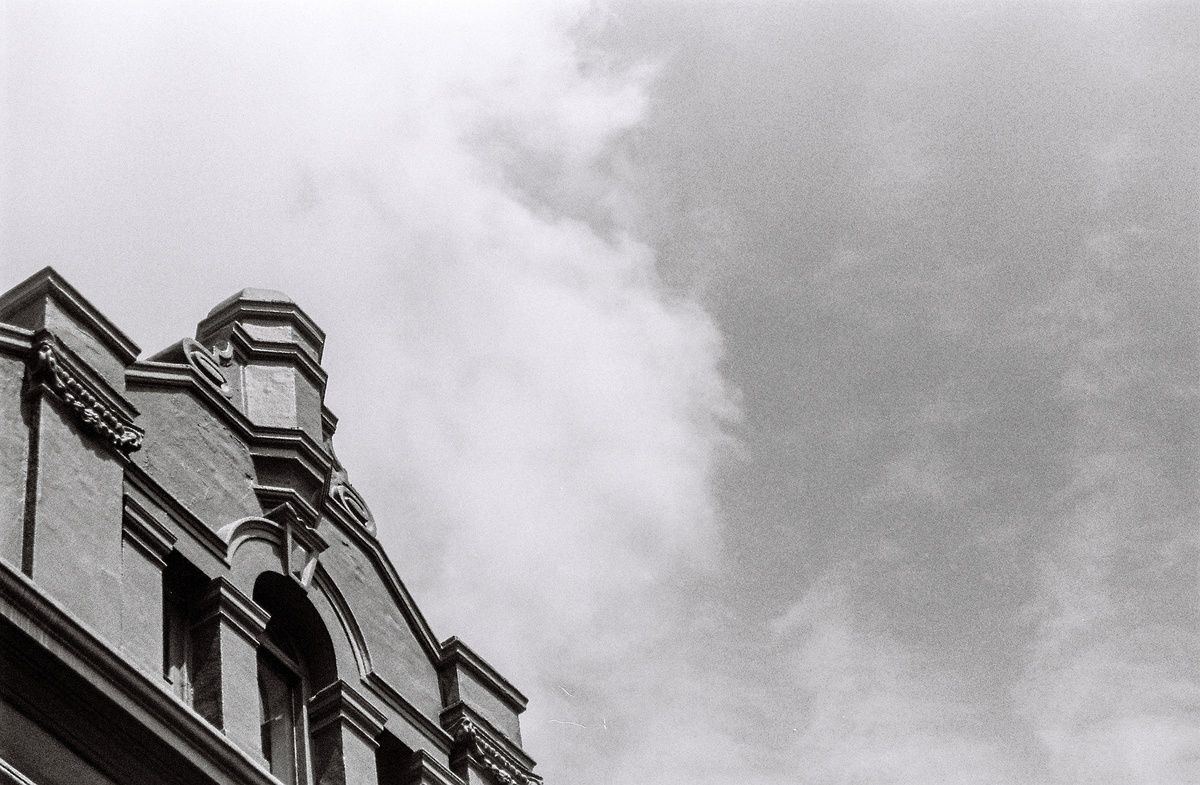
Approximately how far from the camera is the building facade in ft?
51.6

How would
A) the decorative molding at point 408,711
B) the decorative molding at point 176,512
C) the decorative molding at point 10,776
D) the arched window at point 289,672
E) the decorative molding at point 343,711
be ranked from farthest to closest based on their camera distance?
the decorative molding at point 408,711 → the decorative molding at point 343,711 → the arched window at point 289,672 → the decorative molding at point 176,512 → the decorative molding at point 10,776

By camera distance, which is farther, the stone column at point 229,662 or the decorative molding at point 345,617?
the decorative molding at point 345,617

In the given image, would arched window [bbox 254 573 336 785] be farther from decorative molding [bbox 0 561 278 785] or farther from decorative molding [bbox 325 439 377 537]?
decorative molding [bbox 0 561 278 785]

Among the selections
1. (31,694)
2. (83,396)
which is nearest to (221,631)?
(83,396)

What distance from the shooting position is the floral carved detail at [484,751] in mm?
22344

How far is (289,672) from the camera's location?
68.4 feet

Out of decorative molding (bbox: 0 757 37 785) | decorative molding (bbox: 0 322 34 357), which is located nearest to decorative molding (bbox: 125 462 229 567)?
decorative molding (bbox: 0 322 34 357)

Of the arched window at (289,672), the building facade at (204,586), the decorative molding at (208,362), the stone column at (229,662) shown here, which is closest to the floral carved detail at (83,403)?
the building facade at (204,586)

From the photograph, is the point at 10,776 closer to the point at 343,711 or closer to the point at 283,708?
the point at 283,708

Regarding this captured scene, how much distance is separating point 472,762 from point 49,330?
21.5 feet

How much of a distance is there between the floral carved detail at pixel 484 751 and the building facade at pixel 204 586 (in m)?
0.03

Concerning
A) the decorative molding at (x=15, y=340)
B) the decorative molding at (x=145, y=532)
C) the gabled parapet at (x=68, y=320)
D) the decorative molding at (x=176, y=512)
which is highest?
the gabled parapet at (x=68, y=320)

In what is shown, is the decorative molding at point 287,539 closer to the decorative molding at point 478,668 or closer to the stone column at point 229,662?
the stone column at point 229,662

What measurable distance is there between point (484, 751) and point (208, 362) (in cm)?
477
